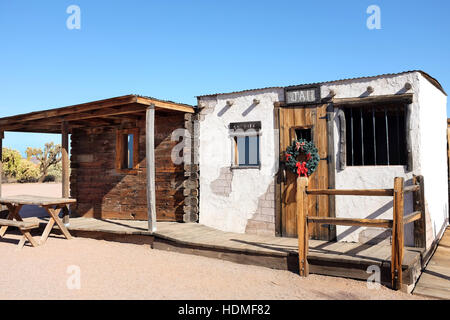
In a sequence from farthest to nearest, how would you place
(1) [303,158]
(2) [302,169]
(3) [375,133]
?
(3) [375,133], (1) [303,158], (2) [302,169]

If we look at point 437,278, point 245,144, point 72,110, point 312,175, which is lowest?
point 437,278

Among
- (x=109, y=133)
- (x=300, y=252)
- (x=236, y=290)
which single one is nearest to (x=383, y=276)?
(x=300, y=252)

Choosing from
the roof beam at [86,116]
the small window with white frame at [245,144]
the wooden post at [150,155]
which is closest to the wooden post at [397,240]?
the small window with white frame at [245,144]

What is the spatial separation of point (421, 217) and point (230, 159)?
4078 mm

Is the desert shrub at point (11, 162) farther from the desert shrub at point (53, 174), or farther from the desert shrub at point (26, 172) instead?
the desert shrub at point (53, 174)

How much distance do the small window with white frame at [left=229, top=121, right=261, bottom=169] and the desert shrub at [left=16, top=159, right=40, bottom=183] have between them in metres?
20.8

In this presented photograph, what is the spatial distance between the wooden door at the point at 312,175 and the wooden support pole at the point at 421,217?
1558 mm

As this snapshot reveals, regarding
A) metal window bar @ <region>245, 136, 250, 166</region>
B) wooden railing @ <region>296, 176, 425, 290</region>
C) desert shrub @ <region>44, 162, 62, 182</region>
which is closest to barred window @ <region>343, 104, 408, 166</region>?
wooden railing @ <region>296, 176, 425, 290</region>

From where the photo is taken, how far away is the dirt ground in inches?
204

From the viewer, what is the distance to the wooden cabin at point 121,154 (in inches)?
358

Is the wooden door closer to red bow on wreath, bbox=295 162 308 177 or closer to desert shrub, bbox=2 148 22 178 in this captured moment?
red bow on wreath, bbox=295 162 308 177

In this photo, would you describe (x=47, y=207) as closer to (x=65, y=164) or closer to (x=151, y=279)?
(x=65, y=164)

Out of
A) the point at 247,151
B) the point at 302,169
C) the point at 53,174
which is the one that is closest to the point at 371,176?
the point at 302,169

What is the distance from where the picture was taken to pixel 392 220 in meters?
5.34
